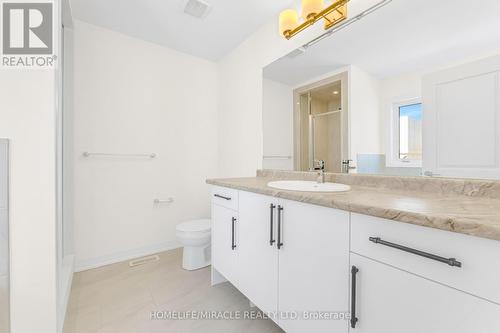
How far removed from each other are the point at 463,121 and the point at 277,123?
1252 millimetres

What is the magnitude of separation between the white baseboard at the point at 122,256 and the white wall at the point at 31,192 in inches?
39.2

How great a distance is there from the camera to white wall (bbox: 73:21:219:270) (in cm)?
198

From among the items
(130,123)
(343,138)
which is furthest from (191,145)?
(343,138)

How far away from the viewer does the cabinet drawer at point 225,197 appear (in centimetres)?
145

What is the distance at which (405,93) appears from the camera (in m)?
1.12

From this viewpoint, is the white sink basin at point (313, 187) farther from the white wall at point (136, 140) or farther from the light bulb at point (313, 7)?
the white wall at point (136, 140)

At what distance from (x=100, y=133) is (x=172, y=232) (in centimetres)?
123

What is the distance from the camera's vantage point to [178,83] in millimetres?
2469

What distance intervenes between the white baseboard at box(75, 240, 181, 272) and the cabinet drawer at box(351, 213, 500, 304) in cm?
214

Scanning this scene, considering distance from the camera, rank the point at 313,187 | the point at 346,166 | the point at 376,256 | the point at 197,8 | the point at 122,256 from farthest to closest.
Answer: the point at 122,256 < the point at 197,8 < the point at 346,166 < the point at 313,187 < the point at 376,256

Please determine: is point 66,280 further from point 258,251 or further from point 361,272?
point 361,272

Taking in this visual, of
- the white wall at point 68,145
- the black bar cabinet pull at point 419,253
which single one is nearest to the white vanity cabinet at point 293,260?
the black bar cabinet pull at point 419,253

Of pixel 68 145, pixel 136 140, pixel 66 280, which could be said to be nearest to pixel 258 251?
pixel 66 280

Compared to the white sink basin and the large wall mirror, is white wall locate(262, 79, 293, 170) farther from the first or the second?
the white sink basin
